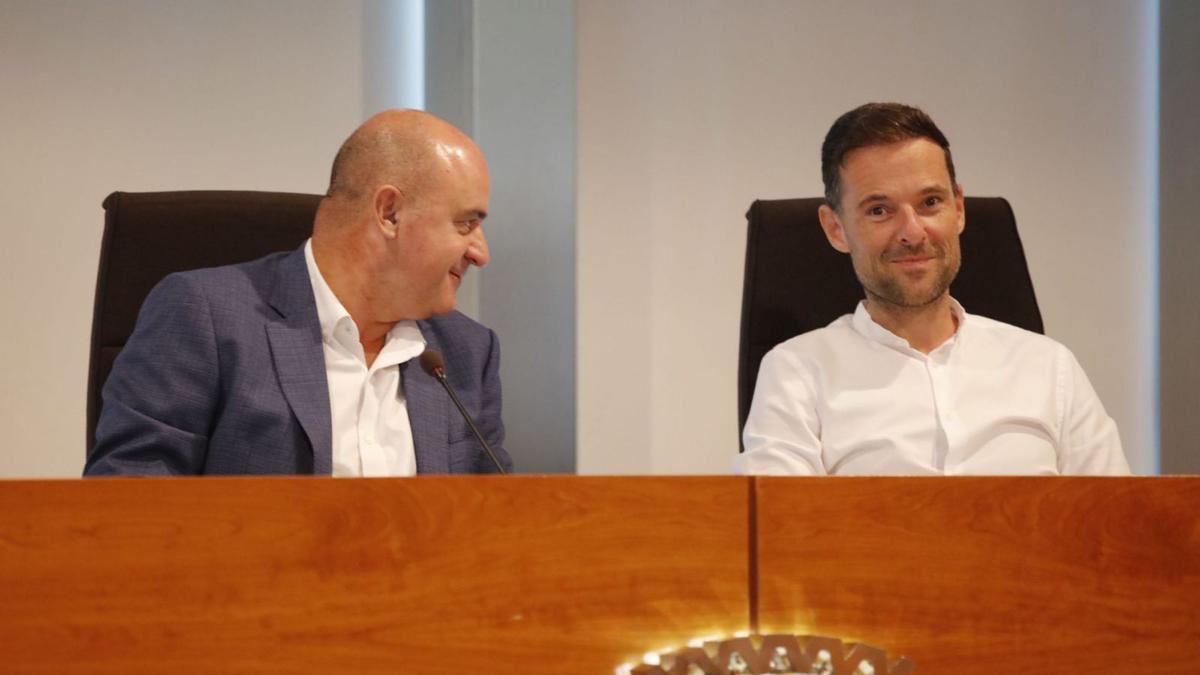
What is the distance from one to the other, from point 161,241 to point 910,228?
107 centimetres

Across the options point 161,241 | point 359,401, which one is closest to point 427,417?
point 359,401

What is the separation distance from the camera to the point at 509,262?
2.47 metres

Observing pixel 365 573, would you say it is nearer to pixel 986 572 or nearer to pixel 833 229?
pixel 986 572

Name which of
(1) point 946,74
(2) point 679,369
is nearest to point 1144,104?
(1) point 946,74

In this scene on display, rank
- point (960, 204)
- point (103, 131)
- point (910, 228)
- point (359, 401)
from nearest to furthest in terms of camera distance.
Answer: point (359, 401) < point (910, 228) < point (960, 204) < point (103, 131)

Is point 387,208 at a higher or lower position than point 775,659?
higher

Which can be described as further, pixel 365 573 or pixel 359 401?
pixel 359 401

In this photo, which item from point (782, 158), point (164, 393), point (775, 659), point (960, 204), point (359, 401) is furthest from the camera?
point (782, 158)

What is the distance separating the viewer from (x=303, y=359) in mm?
1617

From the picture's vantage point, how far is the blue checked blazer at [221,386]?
60.2 inches

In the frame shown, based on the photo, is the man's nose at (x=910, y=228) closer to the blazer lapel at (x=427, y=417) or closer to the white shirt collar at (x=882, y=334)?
the white shirt collar at (x=882, y=334)

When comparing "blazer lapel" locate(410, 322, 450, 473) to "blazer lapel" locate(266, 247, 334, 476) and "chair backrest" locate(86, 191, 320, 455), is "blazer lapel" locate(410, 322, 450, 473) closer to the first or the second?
"blazer lapel" locate(266, 247, 334, 476)

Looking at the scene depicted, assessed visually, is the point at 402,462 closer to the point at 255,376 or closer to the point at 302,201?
the point at 255,376

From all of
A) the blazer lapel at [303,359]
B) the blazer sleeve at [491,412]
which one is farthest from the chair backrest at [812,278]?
the blazer lapel at [303,359]
